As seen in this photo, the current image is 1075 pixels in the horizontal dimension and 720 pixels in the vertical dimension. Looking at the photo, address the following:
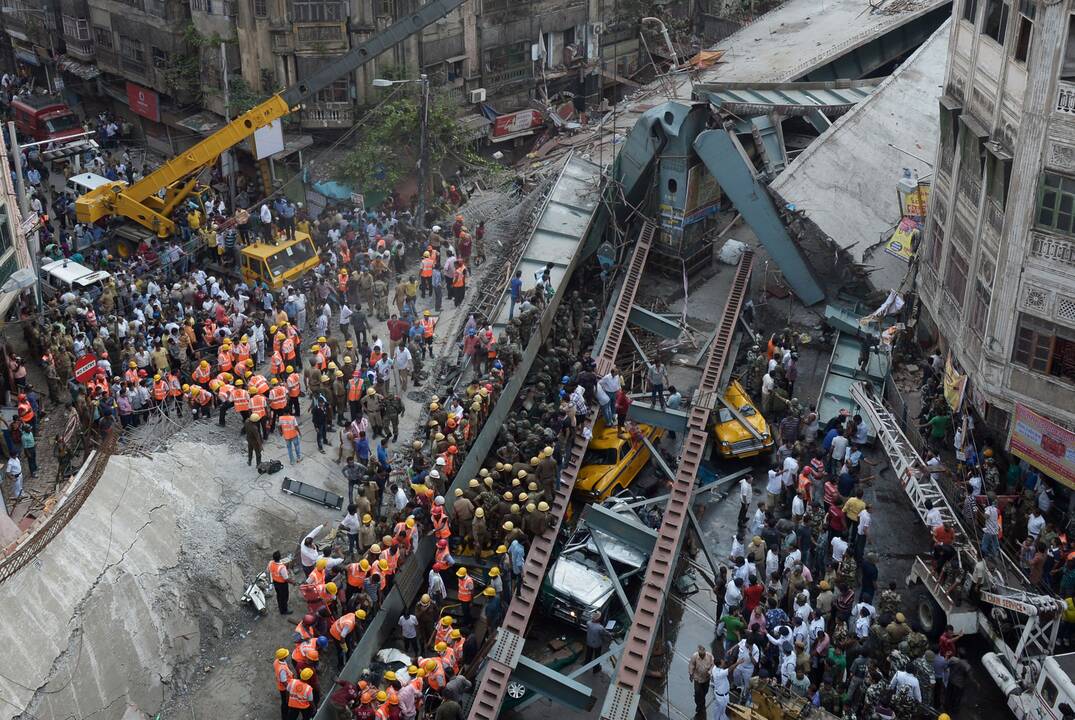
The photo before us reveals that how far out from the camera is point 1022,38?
24547 mm

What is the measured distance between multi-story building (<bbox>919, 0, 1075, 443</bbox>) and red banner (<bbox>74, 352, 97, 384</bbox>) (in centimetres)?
2021

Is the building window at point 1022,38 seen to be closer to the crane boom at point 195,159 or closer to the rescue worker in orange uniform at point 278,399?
the rescue worker in orange uniform at point 278,399

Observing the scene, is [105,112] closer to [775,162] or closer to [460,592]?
[775,162]

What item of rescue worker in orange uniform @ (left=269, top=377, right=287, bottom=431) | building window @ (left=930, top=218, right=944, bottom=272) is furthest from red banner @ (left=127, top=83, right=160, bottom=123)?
building window @ (left=930, top=218, right=944, bottom=272)

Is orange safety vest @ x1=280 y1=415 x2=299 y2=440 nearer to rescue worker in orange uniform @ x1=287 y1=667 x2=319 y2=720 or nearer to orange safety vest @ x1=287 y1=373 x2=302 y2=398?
orange safety vest @ x1=287 y1=373 x2=302 y2=398

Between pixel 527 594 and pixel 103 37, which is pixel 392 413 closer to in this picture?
pixel 527 594

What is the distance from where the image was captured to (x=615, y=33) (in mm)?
55406

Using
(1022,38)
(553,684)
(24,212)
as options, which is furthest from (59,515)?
(1022,38)

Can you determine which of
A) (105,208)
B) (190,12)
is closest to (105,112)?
(190,12)

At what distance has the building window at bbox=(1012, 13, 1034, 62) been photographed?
79.6ft

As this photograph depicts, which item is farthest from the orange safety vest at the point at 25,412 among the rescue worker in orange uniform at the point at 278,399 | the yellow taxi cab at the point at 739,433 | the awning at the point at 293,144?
the awning at the point at 293,144

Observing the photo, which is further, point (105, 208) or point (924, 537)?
point (105, 208)

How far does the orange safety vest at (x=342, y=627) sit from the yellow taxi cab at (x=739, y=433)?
11.1m

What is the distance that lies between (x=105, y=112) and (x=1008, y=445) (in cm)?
4401
